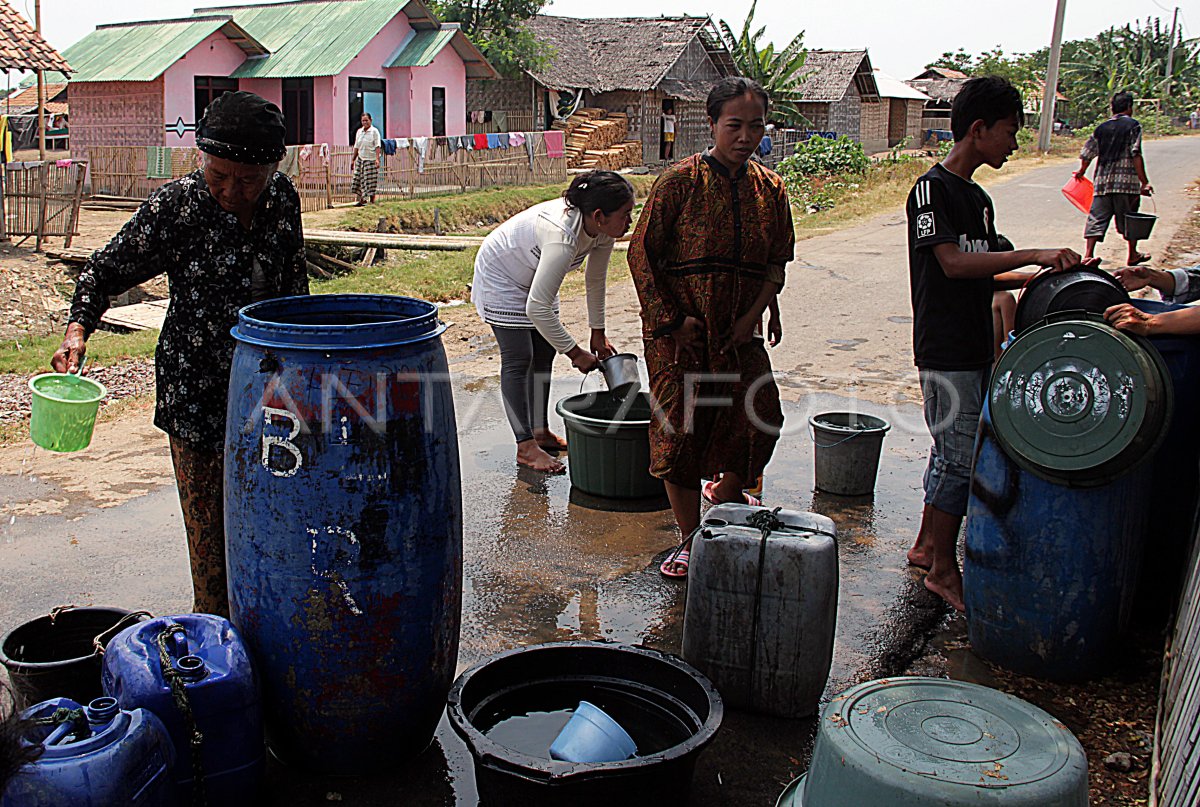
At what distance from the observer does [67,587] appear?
4.08 m

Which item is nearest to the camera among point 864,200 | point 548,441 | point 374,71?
point 548,441

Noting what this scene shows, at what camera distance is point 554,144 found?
1098 inches

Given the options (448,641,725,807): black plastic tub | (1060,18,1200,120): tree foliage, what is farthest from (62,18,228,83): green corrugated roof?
(1060,18,1200,120): tree foliage

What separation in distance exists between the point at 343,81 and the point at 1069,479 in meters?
24.3

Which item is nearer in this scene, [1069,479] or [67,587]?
[1069,479]

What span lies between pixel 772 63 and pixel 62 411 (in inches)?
1305

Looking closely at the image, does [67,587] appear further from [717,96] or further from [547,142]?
[547,142]

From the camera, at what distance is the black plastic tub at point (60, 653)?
2.83 meters

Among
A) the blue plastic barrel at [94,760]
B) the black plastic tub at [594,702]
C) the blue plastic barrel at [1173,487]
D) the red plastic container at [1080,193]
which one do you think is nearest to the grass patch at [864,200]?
the red plastic container at [1080,193]

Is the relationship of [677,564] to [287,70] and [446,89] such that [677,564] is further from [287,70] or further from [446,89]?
[446,89]

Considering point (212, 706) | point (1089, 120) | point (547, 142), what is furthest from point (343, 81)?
point (1089, 120)

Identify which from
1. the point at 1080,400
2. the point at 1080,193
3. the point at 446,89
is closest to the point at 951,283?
the point at 1080,400

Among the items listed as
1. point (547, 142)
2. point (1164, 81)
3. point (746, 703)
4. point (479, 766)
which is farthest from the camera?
point (1164, 81)

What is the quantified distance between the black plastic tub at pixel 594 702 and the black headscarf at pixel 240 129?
165 cm
